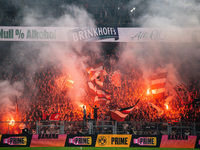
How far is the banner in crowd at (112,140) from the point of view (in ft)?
25.5

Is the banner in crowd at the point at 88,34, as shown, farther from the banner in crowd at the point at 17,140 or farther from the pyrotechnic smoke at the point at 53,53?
the banner in crowd at the point at 17,140

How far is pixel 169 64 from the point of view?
1293 cm

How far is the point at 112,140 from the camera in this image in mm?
7793

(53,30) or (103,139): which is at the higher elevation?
(53,30)

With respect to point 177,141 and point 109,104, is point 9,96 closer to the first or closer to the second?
point 109,104

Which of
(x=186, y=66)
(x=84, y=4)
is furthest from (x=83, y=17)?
(x=186, y=66)

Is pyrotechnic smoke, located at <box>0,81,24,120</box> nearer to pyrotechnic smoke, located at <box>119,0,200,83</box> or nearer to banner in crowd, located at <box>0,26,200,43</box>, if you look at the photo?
banner in crowd, located at <box>0,26,200,43</box>

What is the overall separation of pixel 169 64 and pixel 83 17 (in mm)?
5140

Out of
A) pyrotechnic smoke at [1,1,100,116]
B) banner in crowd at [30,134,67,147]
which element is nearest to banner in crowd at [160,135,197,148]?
banner in crowd at [30,134,67,147]

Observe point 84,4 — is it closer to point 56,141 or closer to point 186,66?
point 186,66

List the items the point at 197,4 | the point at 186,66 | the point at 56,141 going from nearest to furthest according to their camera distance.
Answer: the point at 56,141 → the point at 197,4 → the point at 186,66

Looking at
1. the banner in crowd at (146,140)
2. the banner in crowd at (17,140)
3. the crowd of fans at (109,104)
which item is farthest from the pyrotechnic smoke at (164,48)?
the banner in crowd at (17,140)

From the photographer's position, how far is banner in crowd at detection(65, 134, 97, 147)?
25.3 feet

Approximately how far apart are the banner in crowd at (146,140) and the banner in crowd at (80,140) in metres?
1.30
